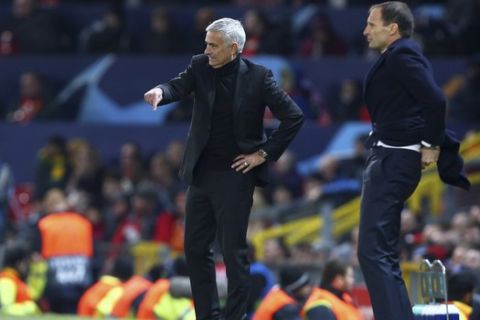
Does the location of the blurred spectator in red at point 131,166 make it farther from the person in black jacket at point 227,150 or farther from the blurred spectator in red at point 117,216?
the person in black jacket at point 227,150

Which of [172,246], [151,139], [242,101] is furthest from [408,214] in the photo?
[242,101]

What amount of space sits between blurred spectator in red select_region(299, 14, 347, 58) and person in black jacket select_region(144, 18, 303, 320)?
10487 millimetres

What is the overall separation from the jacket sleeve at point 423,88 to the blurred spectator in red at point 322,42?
10.8 metres

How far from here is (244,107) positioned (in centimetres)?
895

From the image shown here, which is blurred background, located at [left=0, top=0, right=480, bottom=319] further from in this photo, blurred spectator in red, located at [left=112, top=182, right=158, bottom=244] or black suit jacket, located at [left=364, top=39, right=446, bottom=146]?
black suit jacket, located at [left=364, top=39, right=446, bottom=146]

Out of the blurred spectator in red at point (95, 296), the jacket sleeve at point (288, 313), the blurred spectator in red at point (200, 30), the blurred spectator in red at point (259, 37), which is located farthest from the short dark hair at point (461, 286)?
the blurred spectator in red at point (200, 30)

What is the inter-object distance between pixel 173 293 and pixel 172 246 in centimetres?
494

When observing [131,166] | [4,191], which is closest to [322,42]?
[131,166]

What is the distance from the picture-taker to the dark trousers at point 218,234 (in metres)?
8.94

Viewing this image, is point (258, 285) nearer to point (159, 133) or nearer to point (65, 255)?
point (65, 255)

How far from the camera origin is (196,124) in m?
9.00

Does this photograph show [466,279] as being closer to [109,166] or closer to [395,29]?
[395,29]

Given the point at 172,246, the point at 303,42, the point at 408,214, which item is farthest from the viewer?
the point at 303,42

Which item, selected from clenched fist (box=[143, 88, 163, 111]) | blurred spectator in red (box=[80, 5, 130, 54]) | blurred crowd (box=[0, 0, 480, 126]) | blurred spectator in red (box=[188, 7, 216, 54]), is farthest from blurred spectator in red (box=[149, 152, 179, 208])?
clenched fist (box=[143, 88, 163, 111])
